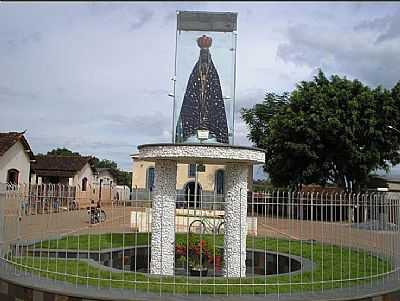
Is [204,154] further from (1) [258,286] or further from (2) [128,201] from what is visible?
(1) [258,286]

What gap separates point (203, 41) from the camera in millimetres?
12508

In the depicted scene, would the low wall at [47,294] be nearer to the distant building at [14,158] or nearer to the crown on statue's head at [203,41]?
the crown on statue's head at [203,41]

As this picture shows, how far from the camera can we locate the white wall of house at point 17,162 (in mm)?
29359

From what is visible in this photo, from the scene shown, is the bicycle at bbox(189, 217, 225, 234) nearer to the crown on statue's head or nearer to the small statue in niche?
the small statue in niche

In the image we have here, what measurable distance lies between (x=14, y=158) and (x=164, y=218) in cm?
2334

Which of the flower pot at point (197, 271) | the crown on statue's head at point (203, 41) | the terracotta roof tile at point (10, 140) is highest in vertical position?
the crown on statue's head at point (203, 41)

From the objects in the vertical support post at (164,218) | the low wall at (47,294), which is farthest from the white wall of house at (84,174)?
the low wall at (47,294)

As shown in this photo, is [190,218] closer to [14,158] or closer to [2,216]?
[2,216]

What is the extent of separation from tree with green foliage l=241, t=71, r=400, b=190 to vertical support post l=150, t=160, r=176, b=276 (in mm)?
20286

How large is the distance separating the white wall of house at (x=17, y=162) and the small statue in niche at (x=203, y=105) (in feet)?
66.3

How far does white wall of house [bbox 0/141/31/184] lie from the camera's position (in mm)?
29359

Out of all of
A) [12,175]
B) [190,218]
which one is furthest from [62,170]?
[190,218]

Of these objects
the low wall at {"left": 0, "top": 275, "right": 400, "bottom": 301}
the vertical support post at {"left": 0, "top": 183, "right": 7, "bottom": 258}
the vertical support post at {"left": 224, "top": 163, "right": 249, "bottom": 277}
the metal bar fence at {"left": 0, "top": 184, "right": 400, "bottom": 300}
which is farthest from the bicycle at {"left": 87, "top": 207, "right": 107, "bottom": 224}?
the vertical support post at {"left": 224, "top": 163, "right": 249, "bottom": 277}

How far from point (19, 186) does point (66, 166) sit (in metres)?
30.2
